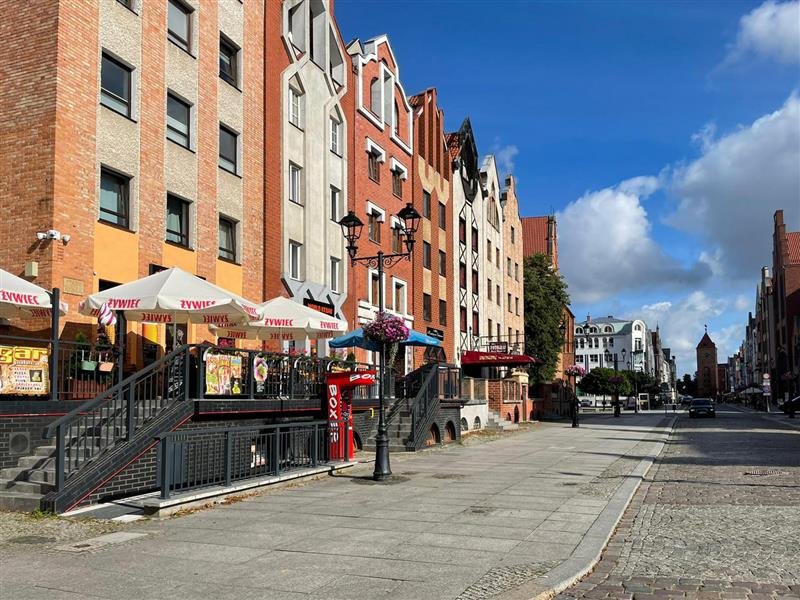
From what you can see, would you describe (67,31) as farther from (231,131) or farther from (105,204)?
(231,131)

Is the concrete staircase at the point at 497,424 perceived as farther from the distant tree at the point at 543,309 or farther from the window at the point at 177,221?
the distant tree at the point at 543,309

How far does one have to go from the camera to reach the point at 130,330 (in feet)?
58.8

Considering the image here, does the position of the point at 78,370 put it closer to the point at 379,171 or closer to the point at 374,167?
the point at 374,167

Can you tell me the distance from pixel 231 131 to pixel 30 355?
12010mm

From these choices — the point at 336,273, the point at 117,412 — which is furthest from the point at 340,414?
the point at 336,273

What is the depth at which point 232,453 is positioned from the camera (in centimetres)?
1275

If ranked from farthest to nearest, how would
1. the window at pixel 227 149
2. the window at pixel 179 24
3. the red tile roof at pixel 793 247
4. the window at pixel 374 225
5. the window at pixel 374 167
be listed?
the red tile roof at pixel 793 247, the window at pixel 374 167, the window at pixel 374 225, the window at pixel 227 149, the window at pixel 179 24

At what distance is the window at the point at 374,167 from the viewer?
32250 millimetres

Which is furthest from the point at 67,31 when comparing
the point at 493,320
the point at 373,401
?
the point at 493,320

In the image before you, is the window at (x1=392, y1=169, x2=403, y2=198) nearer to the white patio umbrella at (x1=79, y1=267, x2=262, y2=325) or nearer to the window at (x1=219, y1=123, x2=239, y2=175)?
the window at (x1=219, y1=123, x2=239, y2=175)

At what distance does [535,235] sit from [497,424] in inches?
1685

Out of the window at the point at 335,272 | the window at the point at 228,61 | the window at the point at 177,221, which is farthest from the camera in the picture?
the window at the point at 335,272

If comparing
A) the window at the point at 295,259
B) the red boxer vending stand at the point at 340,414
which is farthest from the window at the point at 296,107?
the red boxer vending stand at the point at 340,414

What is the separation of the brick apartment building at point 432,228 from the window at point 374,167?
12.1ft
